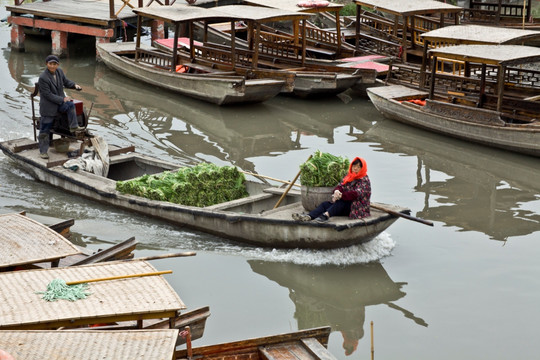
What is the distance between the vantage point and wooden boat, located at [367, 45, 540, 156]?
45.7ft

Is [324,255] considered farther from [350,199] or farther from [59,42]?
[59,42]

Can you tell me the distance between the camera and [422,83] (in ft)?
54.6

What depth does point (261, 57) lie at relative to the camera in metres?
19.0

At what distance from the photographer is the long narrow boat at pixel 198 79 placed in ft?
54.1

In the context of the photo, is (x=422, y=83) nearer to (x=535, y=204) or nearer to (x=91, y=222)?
(x=535, y=204)

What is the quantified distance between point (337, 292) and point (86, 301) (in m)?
3.60

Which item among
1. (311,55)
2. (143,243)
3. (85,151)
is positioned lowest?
(143,243)

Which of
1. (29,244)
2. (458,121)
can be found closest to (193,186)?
(29,244)

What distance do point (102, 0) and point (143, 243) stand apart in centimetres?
1564

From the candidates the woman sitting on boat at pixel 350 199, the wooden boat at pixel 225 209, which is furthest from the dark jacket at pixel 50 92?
the woman sitting on boat at pixel 350 199

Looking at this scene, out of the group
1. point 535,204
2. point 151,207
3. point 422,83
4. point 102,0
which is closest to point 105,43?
point 102,0

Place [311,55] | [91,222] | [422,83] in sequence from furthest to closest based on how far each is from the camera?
[311,55] < [422,83] < [91,222]

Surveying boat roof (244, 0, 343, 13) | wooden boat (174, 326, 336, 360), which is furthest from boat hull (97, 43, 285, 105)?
wooden boat (174, 326, 336, 360)

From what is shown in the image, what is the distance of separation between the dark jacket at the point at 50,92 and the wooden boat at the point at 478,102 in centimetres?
667
